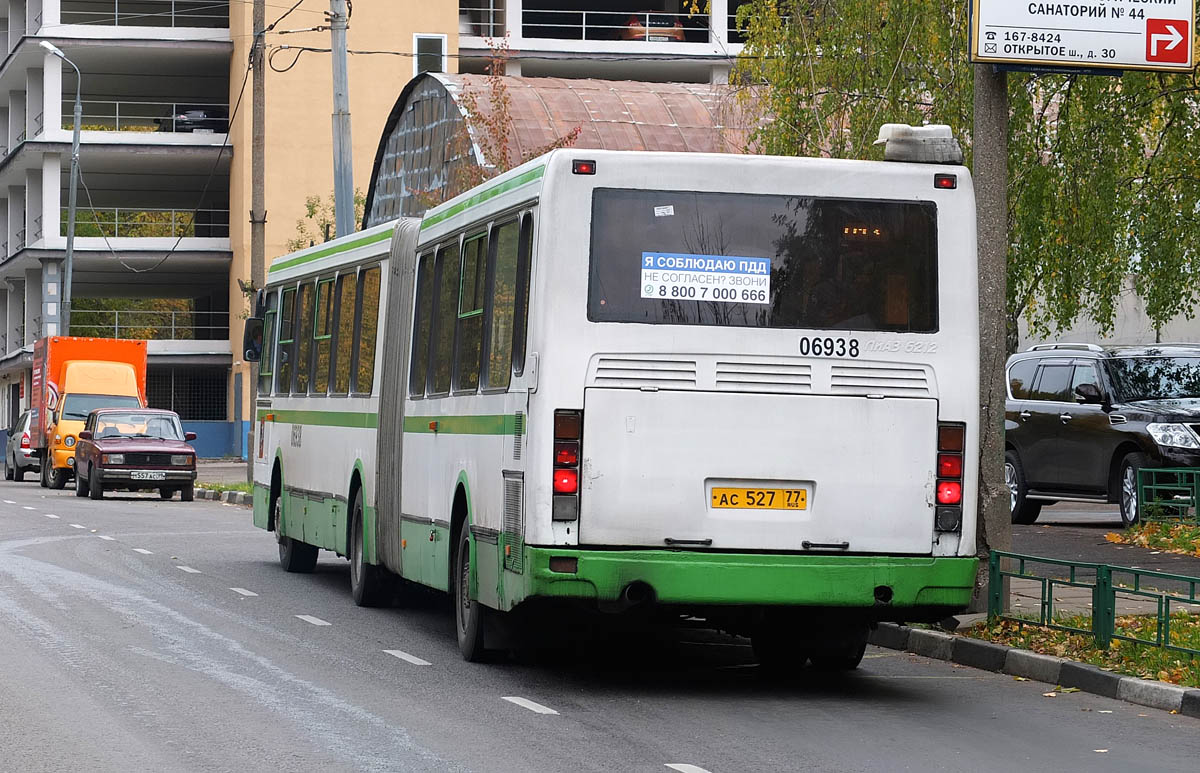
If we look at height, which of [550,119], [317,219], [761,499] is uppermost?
[550,119]

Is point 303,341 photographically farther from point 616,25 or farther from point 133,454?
point 616,25

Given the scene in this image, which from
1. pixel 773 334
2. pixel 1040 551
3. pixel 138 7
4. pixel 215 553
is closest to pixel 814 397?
pixel 773 334

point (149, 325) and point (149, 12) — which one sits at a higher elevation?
point (149, 12)

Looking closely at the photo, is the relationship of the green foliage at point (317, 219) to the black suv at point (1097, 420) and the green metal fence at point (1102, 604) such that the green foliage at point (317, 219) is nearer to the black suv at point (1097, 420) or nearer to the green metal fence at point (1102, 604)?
the black suv at point (1097, 420)

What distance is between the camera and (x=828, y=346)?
11141mm

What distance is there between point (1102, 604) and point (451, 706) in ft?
13.9

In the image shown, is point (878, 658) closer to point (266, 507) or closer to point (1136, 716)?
point (1136, 716)

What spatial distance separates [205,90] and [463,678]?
6125 centimetres

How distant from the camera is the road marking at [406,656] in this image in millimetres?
12388

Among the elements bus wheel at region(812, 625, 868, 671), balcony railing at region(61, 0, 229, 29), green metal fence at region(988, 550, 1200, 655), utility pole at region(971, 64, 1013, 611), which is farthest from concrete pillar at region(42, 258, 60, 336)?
bus wheel at region(812, 625, 868, 671)

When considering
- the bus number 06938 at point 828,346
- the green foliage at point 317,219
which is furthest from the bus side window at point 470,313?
the green foliage at point 317,219

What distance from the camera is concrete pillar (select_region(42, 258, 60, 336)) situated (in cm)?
6488

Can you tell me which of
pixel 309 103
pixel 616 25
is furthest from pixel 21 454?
pixel 616 25

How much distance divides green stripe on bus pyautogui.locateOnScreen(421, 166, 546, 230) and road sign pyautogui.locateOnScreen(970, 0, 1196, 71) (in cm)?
381
